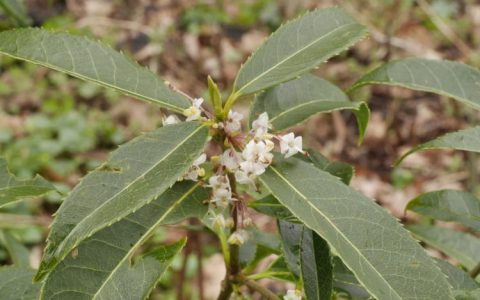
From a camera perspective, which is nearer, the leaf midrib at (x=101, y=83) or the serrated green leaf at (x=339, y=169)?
the leaf midrib at (x=101, y=83)

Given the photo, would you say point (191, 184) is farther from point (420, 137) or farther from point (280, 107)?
point (420, 137)

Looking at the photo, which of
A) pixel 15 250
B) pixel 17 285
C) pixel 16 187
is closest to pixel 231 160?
pixel 16 187

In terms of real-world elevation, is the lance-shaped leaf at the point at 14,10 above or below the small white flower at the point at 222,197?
above

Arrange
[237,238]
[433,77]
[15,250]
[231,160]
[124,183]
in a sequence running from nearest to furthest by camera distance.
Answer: [124,183] < [231,160] < [237,238] < [433,77] < [15,250]

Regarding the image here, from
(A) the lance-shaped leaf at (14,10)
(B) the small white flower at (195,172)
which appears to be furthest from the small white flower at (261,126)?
(A) the lance-shaped leaf at (14,10)

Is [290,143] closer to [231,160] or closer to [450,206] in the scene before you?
[231,160]

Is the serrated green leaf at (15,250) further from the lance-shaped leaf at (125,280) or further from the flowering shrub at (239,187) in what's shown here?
the lance-shaped leaf at (125,280)

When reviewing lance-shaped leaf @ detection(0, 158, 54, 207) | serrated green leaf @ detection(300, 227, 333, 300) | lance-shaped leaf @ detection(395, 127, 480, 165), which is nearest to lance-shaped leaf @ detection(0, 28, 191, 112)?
lance-shaped leaf @ detection(0, 158, 54, 207)

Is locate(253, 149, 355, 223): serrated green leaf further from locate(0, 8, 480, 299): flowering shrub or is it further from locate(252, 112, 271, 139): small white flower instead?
locate(252, 112, 271, 139): small white flower
